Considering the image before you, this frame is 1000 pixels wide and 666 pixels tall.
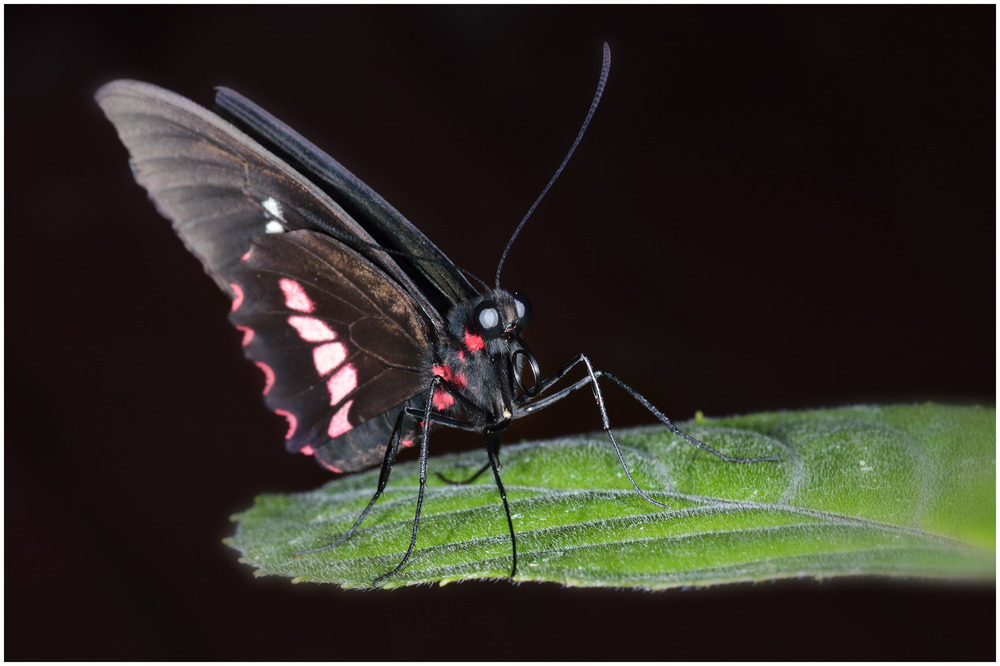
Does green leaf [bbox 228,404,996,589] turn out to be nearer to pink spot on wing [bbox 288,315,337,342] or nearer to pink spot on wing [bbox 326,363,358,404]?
pink spot on wing [bbox 326,363,358,404]

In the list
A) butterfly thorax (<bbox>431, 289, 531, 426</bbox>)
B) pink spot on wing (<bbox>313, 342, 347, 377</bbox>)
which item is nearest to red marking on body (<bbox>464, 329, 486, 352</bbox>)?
butterfly thorax (<bbox>431, 289, 531, 426</bbox>)

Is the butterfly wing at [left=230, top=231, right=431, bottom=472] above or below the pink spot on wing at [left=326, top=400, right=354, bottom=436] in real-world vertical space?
above

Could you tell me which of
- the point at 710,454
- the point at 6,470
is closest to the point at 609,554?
the point at 710,454

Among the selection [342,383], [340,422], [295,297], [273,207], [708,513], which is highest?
[273,207]

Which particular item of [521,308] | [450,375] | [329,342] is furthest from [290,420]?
[521,308]

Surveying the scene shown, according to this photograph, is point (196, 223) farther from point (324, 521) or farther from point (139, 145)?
point (324, 521)

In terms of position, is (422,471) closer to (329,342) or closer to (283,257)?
(329,342)

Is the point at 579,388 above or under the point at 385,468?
above
